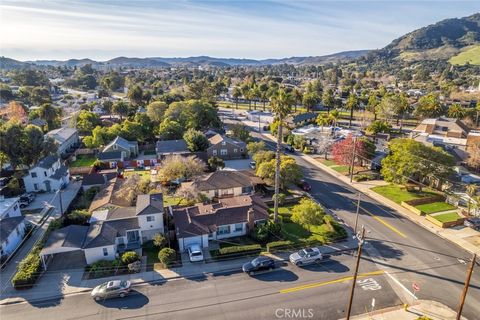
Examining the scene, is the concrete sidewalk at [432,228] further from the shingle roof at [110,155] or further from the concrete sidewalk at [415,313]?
the shingle roof at [110,155]

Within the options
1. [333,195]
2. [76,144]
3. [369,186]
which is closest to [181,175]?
[333,195]

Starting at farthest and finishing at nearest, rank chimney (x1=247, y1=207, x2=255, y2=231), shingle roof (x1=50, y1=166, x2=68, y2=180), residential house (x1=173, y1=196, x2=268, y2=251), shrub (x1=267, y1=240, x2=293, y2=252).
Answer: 1. shingle roof (x1=50, y1=166, x2=68, y2=180)
2. chimney (x1=247, y1=207, x2=255, y2=231)
3. residential house (x1=173, y1=196, x2=268, y2=251)
4. shrub (x1=267, y1=240, x2=293, y2=252)

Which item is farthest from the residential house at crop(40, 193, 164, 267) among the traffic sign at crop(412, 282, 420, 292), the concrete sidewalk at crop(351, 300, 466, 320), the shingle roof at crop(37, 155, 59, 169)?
the traffic sign at crop(412, 282, 420, 292)

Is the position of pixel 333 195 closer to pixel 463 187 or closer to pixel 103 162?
pixel 463 187

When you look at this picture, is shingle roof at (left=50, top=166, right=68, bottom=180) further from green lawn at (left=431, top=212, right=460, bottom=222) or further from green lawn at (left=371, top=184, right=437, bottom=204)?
green lawn at (left=431, top=212, right=460, bottom=222)

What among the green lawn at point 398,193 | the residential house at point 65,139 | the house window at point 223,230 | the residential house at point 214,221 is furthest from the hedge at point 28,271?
the green lawn at point 398,193

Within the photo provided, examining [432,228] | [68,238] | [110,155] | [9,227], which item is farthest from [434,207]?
[110,155]
